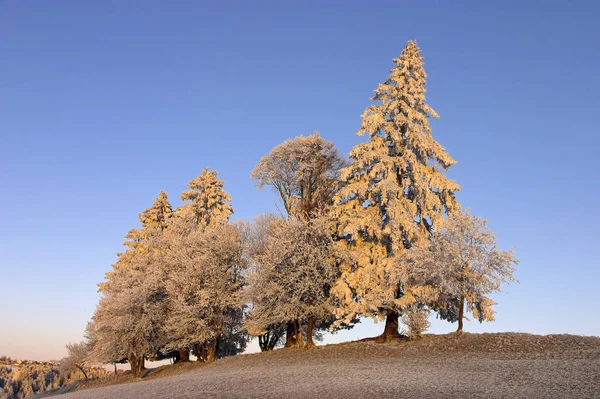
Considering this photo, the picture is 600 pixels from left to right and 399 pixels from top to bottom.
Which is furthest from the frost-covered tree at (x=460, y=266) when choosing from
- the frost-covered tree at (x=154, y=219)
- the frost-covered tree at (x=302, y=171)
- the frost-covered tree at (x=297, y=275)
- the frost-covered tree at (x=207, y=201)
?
the frost-covered tree at (x=154, y=219)

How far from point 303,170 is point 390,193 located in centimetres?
1170

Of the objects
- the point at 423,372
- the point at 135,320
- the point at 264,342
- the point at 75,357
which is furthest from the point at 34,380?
the point at 423,372

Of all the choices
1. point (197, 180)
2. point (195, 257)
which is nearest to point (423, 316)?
point (195, 257)

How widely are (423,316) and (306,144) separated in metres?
18.2

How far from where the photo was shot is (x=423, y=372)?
2269cm

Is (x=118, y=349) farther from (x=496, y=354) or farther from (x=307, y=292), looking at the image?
(x=496, y=354)

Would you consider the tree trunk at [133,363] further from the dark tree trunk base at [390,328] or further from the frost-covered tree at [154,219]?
the dark tree trunk base at [390,328]

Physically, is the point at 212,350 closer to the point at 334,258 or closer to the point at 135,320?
the point at 135,320

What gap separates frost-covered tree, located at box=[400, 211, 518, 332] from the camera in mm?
30344

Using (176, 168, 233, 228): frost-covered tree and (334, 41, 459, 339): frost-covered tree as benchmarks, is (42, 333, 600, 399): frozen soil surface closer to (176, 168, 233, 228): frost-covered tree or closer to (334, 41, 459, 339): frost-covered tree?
(334, 41, 459, 339): frost-covered tree

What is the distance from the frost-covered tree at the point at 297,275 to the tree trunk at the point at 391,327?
13.3 ft

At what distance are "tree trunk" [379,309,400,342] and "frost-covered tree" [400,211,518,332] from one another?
135 inches

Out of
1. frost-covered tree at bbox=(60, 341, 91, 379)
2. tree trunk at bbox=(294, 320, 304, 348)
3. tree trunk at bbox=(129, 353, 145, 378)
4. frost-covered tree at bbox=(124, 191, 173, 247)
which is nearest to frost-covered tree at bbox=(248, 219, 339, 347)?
tree trunk at bbox=(294, 320, 304, 348)

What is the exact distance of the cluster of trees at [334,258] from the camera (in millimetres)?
32375
